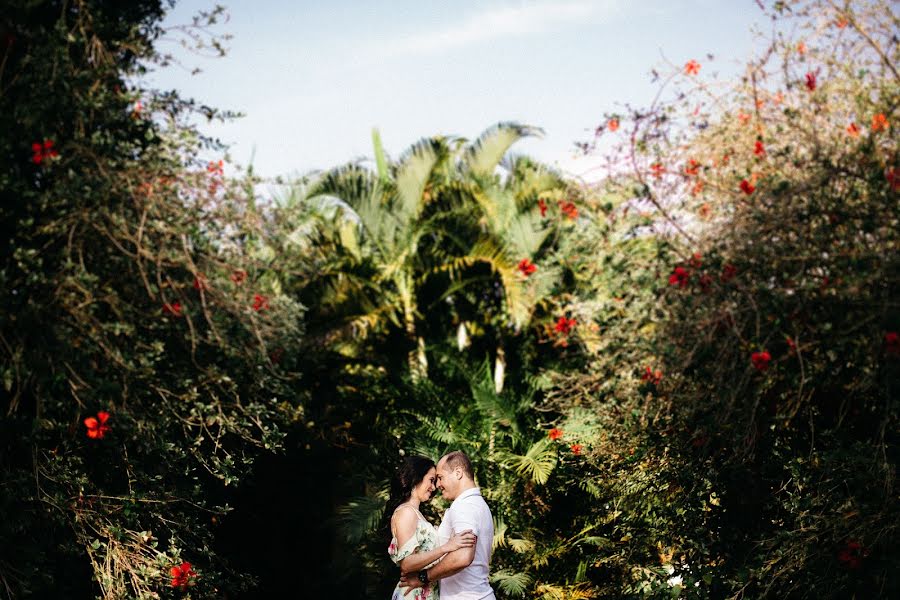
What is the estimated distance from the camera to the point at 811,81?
14.8 ft

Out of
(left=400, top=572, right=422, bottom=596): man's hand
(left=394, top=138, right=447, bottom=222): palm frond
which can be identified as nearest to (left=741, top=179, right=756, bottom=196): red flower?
(left=400, top=572, right=422, bottom=596): man's hand

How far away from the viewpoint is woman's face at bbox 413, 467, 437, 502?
16.6 ft

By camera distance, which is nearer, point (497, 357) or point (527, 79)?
point (527, 79)

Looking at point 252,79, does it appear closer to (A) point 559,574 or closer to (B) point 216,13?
(B) point 216,13

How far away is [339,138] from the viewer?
11703 millimetres

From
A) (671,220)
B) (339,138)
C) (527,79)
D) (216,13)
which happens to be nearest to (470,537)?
(671,220)

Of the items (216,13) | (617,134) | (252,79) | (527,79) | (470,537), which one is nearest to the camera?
(470,537)

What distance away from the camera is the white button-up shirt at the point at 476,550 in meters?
4.48

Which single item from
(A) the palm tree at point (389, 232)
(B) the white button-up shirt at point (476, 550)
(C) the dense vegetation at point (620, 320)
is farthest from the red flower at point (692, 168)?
(A) the palm tree at point (389, 232)

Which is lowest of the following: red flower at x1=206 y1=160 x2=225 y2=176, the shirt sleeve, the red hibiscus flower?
the shirt sleeve

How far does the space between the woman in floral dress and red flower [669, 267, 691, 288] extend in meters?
1.83

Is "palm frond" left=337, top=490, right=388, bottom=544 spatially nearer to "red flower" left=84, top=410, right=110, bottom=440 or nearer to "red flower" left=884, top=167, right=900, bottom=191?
"red flower" left=84, top=410, right=110, bottom=440

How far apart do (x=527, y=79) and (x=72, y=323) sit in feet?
17.3

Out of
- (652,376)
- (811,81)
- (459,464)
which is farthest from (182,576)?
(811,81)
